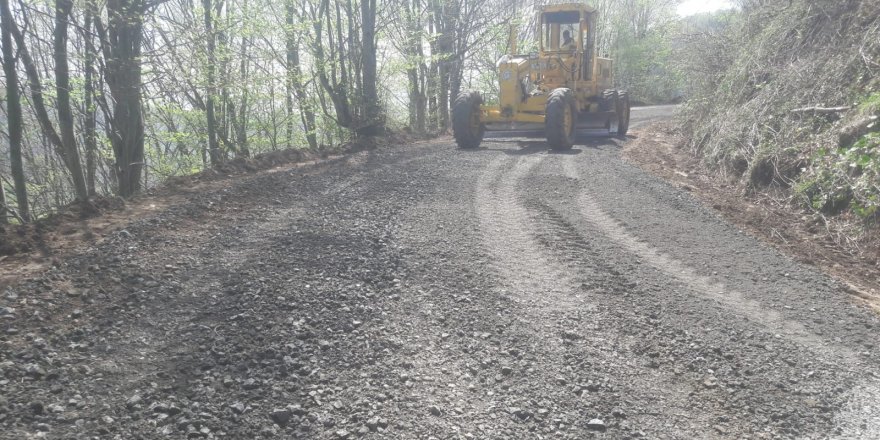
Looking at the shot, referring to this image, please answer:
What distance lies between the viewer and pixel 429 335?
3514 millimetres

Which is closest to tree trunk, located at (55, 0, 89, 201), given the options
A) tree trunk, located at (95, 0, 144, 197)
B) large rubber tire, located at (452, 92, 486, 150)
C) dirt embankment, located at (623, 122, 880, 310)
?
tree trunk, located at (95, 0, 144, 197)

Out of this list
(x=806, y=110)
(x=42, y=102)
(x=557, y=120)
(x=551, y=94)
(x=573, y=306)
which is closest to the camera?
(x=573, y=306)

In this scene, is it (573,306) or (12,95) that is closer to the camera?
(573,306)

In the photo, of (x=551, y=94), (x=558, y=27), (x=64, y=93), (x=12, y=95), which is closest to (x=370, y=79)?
(x=551, y=94)

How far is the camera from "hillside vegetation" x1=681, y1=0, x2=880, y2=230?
6.37 meters

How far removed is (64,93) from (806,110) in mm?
12117

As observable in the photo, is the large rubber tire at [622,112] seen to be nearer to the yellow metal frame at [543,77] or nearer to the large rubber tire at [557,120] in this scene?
the yellow metal frame at [543,77]

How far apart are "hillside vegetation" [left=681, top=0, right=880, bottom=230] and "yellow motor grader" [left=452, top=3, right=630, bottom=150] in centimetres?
271

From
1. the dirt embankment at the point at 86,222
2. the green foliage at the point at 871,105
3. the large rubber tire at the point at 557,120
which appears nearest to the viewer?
the dirt embankment at the point at 86,222

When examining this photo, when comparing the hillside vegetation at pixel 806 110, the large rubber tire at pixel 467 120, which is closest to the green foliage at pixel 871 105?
the hillside vegetation at pixel 806 110

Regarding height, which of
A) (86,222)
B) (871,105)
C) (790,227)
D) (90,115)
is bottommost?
(790,227)

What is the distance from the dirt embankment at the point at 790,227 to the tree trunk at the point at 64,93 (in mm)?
9481

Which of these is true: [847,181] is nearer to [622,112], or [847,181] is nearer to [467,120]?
[467,120]

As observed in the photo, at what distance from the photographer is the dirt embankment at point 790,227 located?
509 cm
